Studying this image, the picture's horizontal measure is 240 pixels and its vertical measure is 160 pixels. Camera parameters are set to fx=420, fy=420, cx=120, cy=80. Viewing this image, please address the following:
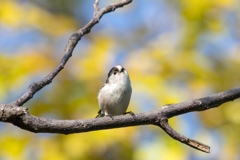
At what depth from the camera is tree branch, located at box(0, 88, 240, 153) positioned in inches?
54.1

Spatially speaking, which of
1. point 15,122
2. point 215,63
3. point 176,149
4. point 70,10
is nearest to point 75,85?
point 176,149

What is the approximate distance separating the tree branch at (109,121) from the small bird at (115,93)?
0.97 m

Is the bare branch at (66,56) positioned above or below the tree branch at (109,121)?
above

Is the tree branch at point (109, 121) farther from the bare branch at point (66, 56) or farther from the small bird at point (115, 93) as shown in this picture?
the small bird at point (115, 93)

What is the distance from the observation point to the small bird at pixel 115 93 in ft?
8.57

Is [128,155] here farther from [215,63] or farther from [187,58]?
[215,63]

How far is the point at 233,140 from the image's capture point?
2920 mm

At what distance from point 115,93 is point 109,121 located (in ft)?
3.89

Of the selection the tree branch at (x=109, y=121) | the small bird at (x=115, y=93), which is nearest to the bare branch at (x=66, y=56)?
the tree branch at (x=109, y=121)

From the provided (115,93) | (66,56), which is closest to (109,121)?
(66,56)

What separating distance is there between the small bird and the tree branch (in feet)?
3.17

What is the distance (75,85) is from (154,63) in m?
0.54

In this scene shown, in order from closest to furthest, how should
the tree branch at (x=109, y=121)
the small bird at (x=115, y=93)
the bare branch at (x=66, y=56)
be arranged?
the tree branch at (x=109, y=121)
the bare branch at (x=66, y=56)
the small bird at (x=115, y=93)

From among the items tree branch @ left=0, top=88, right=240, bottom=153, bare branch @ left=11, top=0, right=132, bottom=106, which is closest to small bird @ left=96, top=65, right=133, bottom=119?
bare branch @ left=11, top=0, right=132, bottom=106
